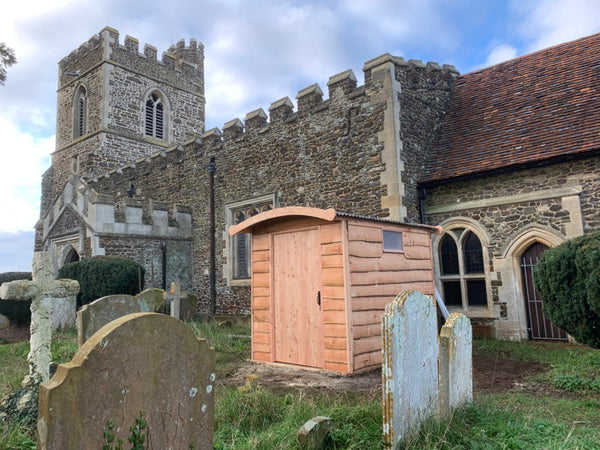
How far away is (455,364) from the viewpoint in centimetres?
434

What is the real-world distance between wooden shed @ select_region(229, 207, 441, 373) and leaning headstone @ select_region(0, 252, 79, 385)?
370cm

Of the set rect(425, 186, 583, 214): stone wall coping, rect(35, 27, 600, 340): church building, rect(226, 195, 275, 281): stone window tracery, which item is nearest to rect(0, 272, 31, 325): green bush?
rect(35, 27, 600, 340): church building

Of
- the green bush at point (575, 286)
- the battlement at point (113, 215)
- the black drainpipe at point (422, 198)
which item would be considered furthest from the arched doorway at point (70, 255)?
the green bush at point (575, 286)

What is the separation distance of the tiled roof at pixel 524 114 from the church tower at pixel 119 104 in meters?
16.8

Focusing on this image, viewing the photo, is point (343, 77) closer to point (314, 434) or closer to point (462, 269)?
point (462, 269)

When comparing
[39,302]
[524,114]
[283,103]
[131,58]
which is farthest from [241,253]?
[131,58]

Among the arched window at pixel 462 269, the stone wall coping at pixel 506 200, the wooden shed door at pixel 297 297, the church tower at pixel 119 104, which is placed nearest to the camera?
the wooden shed door at pixel 297 297

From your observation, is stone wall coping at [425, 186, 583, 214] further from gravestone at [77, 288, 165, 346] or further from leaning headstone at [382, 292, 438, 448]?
gravestone at [77, 288, 165, 346]

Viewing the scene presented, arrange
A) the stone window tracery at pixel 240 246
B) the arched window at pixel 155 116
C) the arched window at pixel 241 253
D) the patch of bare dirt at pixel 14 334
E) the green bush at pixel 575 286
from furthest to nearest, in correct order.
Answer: the arched window at pixel 155 116
the arched window at pixel 241 253
the stone window tracery at pixel 240 246
the patch of bare dirt at pixel 14 334
the green bush at pixel 575 286

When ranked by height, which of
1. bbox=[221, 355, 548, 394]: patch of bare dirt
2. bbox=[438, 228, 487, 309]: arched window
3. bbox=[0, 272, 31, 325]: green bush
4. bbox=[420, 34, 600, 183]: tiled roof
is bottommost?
bbox=[221, 355, 548, 394]: patch of bare dirt

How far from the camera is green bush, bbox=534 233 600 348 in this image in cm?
595

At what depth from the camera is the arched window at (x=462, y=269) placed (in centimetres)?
1035

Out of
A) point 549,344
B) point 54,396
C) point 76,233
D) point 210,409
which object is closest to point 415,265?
point 549,344

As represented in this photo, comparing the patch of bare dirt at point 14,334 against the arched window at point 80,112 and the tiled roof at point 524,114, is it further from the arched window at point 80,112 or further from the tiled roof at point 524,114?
the arched window at point 80,112
